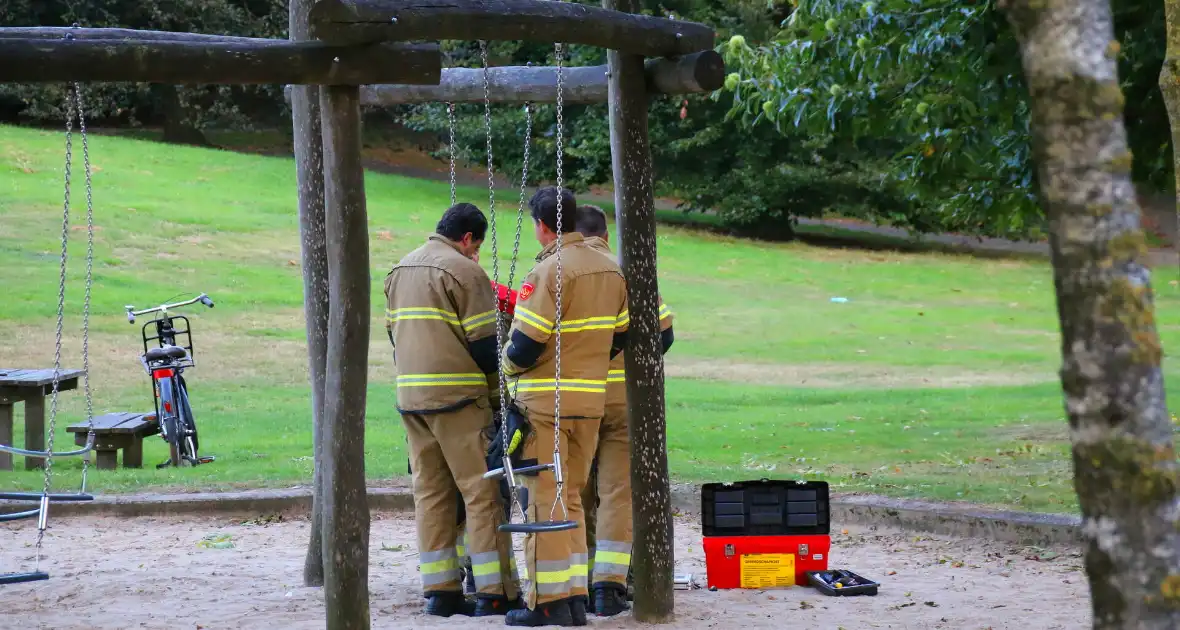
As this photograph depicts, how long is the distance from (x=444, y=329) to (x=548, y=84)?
155 cm

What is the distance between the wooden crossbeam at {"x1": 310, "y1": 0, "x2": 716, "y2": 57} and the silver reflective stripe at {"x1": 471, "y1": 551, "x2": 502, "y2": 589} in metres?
2.30

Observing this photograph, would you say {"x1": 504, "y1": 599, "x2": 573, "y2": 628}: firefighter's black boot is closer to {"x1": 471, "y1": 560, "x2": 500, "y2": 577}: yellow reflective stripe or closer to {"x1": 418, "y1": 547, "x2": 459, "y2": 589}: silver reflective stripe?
{"x1": 471, "y1": 560, "x2": 500, "y2": 577}: yellow reflective stripe

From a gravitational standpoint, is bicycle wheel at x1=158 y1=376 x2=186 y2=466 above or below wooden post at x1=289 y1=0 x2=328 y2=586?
below

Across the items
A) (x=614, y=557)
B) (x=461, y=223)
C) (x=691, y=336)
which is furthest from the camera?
(x=691, y=336)

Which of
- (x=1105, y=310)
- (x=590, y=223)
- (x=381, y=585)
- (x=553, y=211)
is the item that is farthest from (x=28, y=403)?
(x=1105, y=310)

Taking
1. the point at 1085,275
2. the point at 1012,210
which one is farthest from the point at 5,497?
the point at 1012,210

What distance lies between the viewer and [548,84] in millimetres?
7633

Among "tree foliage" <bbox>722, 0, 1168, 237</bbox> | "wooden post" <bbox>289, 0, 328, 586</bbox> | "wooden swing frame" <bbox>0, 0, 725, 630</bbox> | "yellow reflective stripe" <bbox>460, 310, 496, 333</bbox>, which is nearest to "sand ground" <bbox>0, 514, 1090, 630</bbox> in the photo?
"wooden post" <bbox>289, 0, 328, 586</bbox>

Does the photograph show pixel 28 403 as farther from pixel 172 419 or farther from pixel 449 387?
pixel 449 387

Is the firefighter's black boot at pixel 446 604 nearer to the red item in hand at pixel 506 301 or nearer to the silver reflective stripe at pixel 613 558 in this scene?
the silver reflective stripe at pixel 613 558

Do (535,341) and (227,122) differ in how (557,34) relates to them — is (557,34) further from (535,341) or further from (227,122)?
(227,122)

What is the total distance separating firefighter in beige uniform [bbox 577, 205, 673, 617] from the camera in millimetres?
7047

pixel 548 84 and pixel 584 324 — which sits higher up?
pixel 548 84

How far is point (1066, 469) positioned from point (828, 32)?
11.5 feet
